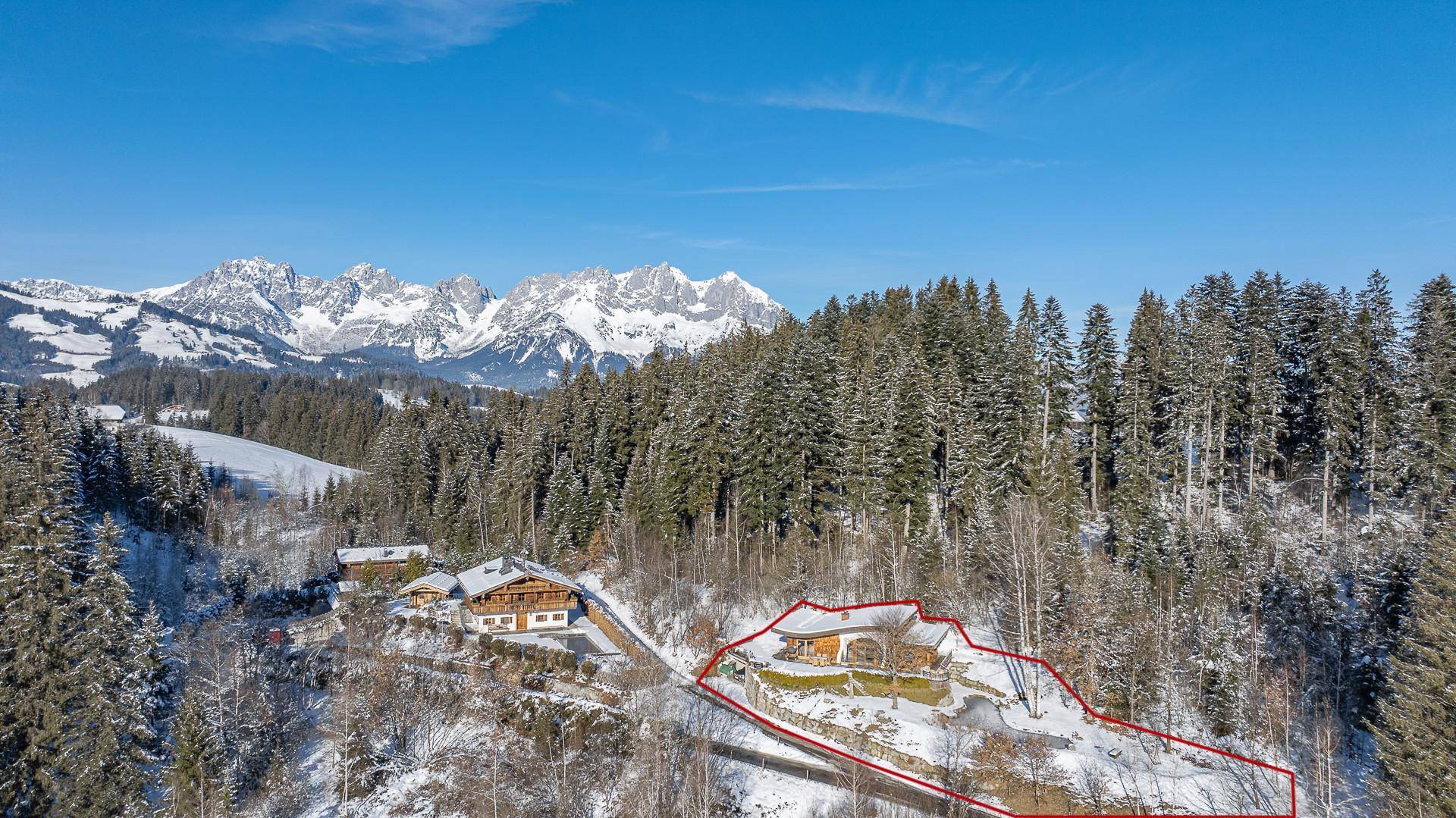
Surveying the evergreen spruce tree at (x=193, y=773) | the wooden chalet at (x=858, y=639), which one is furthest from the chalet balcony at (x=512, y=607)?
the evergreen spruce tree at (x=193, y=773)

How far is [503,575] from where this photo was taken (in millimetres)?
54750

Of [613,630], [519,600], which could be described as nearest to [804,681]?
[613,630]

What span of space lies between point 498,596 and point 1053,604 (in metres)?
37.9

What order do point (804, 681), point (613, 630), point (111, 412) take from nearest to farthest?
point (804, 681), point (613, 630), point (111, 412)

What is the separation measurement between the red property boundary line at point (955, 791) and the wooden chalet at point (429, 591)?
26553 millimetres

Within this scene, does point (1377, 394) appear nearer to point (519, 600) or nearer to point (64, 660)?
point (519, 600)

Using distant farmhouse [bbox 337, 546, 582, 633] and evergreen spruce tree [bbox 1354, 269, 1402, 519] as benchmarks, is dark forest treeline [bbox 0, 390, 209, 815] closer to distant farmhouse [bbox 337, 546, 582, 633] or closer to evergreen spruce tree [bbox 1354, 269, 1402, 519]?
distant farmhouse [bbox 337, 546, 582, 633]

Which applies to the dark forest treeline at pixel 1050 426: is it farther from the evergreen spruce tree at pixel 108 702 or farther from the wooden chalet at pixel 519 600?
the evergreen spruce tree at pixel 108 702

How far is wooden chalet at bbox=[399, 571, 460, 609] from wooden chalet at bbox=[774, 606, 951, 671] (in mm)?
30228

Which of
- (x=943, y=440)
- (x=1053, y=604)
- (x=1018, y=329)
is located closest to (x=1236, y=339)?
(x=1018, y=329)

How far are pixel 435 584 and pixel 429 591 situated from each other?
77 cm

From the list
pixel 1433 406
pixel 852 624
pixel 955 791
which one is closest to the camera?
pixel 955 791

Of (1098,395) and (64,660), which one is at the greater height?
(1098,395)

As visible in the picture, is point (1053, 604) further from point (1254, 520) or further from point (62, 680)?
point (62, 680)
